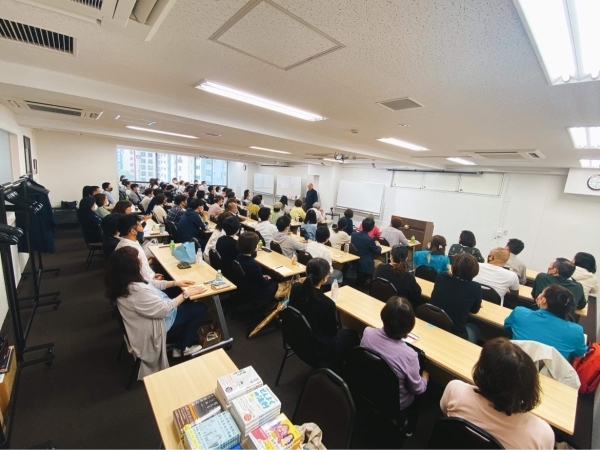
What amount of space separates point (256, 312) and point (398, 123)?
3274 millimetres

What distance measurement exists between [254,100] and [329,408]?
287 cm

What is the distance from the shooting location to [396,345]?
170cm

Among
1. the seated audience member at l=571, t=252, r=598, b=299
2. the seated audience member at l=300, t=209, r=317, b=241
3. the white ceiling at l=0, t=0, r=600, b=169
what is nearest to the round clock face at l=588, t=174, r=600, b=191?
the seated audience member at l=571, t=252, r=598, b=299

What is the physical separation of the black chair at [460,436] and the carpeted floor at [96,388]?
0.90 metres

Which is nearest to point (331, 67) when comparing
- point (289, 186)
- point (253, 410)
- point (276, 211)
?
point (253, 410)

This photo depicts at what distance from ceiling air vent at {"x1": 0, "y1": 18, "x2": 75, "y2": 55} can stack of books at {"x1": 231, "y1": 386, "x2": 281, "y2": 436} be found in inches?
98.0

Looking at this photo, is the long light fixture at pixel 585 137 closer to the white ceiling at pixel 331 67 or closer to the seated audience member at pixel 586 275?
the white ceiling at pixel 331 67

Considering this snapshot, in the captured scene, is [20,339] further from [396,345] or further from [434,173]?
[434,173]

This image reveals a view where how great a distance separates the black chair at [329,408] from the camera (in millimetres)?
1238

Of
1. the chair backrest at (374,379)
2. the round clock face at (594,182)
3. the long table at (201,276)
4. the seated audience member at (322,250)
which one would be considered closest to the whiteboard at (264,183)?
the seated audience member at (322,250)

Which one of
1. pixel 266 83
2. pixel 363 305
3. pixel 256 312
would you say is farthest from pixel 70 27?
pixel 256 312

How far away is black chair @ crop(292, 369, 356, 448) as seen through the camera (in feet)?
4.06

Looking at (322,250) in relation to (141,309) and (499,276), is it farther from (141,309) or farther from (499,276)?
(141,309)

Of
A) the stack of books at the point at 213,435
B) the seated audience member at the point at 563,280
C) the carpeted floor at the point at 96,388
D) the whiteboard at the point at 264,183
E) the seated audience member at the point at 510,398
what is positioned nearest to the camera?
the stack of books at the point at 213,435
